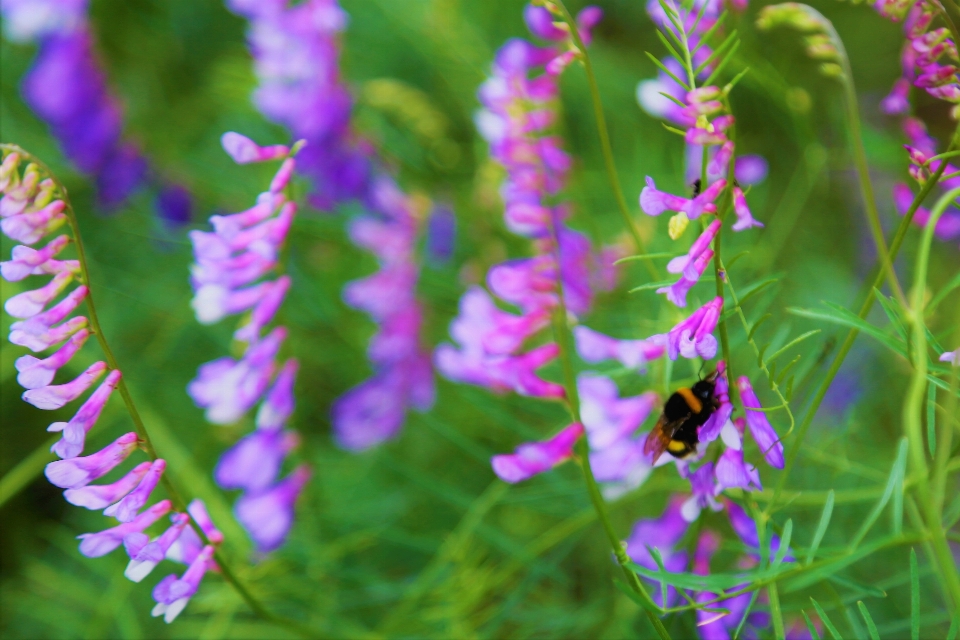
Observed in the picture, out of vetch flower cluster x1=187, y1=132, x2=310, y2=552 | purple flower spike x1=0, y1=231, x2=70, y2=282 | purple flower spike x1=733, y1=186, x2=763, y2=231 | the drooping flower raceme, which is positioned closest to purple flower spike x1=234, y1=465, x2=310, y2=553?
vetch flower cluster x1=187, y1=132, x2=310, y2=552

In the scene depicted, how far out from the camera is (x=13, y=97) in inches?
58.5

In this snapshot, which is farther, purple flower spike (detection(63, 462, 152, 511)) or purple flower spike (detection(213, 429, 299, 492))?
purple flower spike (detection(213, 429, 299, 492))

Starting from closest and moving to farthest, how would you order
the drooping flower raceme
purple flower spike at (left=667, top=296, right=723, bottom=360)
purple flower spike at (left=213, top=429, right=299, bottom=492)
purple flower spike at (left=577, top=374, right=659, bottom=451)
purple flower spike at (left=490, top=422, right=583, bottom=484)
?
purple flower spike at (left=667, top=296, right=723, bottom=360) → purple flower spike at (left=490, top=422, right=583, bottom=484) → purple flower spike at (left=577, top=374, right=659, bottom=451) → purple flower spike at (left=213, top=429, right=299, bottom=492) → the drooping flower raceme

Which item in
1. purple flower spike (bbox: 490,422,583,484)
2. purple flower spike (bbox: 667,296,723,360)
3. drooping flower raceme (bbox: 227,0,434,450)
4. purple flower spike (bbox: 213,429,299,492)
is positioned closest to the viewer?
purple flower spike (bbox: 667,296,723,360)

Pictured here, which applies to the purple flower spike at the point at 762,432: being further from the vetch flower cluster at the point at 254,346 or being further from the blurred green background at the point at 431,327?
the vetch flower cluster at the point at 254,346

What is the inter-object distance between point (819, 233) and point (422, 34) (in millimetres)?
801

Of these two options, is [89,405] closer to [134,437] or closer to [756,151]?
[134,437]

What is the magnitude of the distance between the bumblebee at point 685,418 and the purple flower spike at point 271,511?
487 mm

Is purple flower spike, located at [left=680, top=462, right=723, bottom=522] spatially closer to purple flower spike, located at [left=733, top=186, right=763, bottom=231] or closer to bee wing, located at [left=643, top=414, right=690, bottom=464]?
bee wing, located at [left=643, top=414, right=690, bottom=464]

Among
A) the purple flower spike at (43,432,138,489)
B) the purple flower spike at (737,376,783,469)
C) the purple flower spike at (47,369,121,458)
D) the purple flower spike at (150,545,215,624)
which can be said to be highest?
the purple flower spike at (737,376,783,469)

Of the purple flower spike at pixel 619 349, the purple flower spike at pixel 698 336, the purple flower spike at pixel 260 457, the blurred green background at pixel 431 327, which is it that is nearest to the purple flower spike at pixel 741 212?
the purple flower spike at pixel 698 336

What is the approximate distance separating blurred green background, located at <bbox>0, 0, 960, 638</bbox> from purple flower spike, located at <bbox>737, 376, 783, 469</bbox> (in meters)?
0.23

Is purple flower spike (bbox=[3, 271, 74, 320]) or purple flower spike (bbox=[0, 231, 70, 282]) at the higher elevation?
purple flower spike (bbox=[0, 231, 70, 282])

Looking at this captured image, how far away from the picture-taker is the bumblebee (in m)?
0.51
